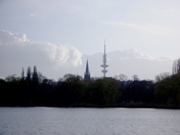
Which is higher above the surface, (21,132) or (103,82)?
(103,82)

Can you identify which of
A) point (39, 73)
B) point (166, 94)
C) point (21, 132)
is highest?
point (39, 73)

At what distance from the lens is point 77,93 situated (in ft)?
370

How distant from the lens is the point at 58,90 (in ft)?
378

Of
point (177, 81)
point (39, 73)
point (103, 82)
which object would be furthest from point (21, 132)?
point (39, 73)

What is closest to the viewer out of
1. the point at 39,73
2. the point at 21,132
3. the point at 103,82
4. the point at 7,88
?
the point at 21,132

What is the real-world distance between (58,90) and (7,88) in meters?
16.8

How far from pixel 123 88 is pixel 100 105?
15.5 metres

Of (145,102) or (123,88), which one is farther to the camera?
(123,88)

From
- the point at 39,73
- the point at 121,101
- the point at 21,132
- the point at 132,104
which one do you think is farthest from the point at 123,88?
the point at 21,132

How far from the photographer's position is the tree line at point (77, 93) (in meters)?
109

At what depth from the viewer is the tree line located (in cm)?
10862

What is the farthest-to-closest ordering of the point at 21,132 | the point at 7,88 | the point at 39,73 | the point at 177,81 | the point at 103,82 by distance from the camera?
1. the point at 39,73
2. the point at 7,88
3. the point at 103,82
4. the point at 177,81
5. the point at 21,132

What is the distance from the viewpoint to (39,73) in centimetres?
13500

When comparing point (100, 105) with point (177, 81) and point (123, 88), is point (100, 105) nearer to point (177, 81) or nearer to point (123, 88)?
point (123, 88)
